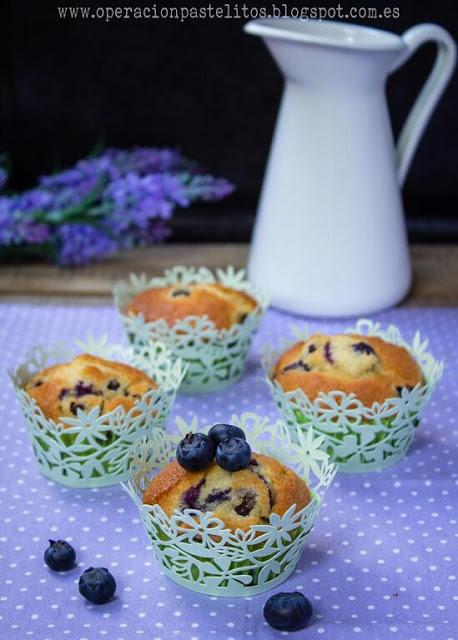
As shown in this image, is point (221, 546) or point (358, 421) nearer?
point (221, 546)

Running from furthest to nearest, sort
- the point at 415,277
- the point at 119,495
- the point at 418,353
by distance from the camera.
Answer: the point at 415,277 → the point at 418,353 → the point at 119,495

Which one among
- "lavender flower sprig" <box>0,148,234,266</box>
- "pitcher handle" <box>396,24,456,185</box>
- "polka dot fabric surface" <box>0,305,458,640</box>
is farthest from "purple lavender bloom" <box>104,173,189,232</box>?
"polka dot fabric surface" <box>0,305,458,640</box>

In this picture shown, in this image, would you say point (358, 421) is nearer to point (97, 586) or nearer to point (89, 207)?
point (97, 586)

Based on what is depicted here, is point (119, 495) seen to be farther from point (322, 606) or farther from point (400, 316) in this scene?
point (400, 316)

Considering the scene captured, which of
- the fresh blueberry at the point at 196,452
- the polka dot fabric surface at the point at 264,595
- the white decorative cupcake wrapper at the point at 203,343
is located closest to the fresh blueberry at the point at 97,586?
the polka dot fabric surface at the point at 264,595

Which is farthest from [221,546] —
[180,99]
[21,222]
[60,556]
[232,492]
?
[180,99]

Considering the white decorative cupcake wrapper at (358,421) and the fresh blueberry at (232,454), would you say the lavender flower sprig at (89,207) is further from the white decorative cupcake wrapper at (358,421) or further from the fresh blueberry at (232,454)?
the fresh blueberry at (232,454)

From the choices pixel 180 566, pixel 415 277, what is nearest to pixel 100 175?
pixel 415 277
